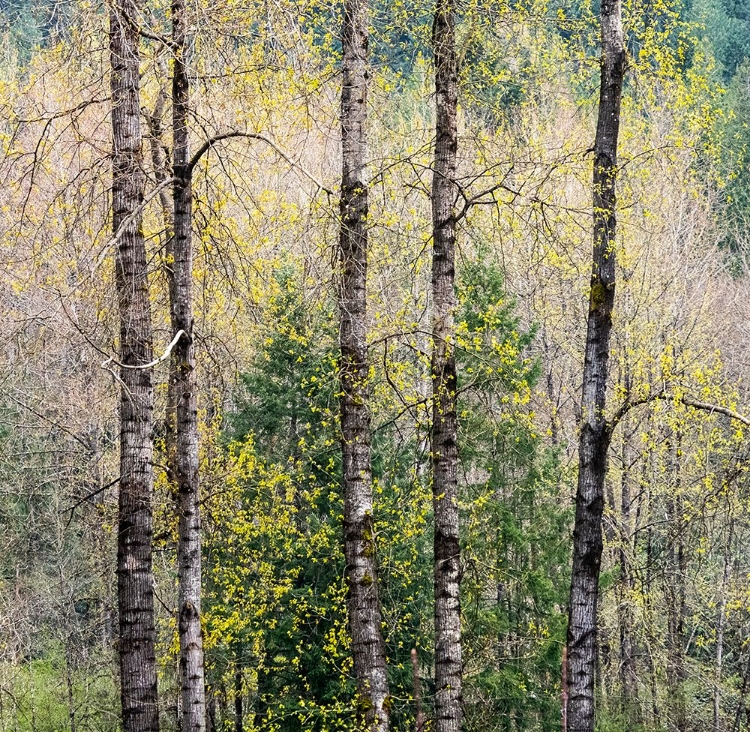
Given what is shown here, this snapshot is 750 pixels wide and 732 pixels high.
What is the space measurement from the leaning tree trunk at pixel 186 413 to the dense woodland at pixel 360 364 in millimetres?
29

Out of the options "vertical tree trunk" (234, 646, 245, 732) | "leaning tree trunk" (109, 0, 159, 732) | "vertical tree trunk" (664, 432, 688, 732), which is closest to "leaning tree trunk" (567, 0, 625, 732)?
"leaning tree trunk" (109, 0, 159, 732)

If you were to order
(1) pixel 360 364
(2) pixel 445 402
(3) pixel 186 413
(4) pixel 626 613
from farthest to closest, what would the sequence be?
1. (4) pixel 626 613
2. (3) pixel 186 413
3. (2) pixel 445 402
4. (1) pixel 360 364

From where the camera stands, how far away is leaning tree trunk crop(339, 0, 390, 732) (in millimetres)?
7742

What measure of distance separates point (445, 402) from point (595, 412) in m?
1.20

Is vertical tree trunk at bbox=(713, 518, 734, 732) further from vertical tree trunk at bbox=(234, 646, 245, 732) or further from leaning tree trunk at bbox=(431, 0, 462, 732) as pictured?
leaning tree trunk at bbox=(431, 0, 462, 732)

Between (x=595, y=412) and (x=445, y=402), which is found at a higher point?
(x=445, y=402)

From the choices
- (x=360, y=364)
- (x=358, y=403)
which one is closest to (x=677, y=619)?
(x=358, y=403)

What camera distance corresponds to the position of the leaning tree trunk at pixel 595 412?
8.25m

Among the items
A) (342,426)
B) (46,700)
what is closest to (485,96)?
(342,426)

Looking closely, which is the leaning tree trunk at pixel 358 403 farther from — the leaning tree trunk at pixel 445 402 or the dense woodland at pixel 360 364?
the leaning tree trunk at pixel 445 402

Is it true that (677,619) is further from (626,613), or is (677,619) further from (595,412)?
(595,412)

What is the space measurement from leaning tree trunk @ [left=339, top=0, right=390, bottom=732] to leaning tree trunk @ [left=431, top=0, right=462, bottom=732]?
61 centimetres

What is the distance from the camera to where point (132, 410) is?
6.73m

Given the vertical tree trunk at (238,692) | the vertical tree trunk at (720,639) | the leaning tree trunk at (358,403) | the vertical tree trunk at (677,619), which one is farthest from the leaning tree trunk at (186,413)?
the vertical tree trunk at (720,639)
